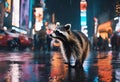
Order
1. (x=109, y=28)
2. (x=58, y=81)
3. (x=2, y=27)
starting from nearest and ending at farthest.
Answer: (x=58, y=81) < (x=2, y=27) < (x=109, y=28)

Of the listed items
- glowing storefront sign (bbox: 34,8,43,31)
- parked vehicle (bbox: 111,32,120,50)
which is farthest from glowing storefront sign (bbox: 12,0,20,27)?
parked vehicle (bbox: 111,32,120,50)

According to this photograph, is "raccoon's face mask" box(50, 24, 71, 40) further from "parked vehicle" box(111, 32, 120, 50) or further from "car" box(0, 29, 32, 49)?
"parked vehicle" box(111, 32, 120, 50)

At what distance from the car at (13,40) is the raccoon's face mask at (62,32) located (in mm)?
14906

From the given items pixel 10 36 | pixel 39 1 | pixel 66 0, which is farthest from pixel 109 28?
pixel 10 36

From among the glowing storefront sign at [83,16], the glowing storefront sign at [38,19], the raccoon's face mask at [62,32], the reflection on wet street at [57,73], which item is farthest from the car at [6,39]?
the raccoon's face mask at [62,32]

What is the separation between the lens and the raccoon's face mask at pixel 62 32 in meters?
9.16

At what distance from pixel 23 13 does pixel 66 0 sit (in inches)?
123

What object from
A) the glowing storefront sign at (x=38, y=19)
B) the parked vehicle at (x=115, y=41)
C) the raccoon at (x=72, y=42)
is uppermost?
the glowing storefront sign at (x=38, y=19)

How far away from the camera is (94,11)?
27469 millimetres

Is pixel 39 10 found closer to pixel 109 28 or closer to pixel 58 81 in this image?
pixel 109 28

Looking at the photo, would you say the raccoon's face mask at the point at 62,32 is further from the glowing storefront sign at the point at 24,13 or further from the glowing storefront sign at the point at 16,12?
the glowing storefront sign at the point at 24,13

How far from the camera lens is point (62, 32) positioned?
9219 millimetres

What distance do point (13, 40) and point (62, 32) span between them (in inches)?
614

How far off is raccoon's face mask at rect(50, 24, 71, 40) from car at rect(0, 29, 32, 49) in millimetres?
14906
